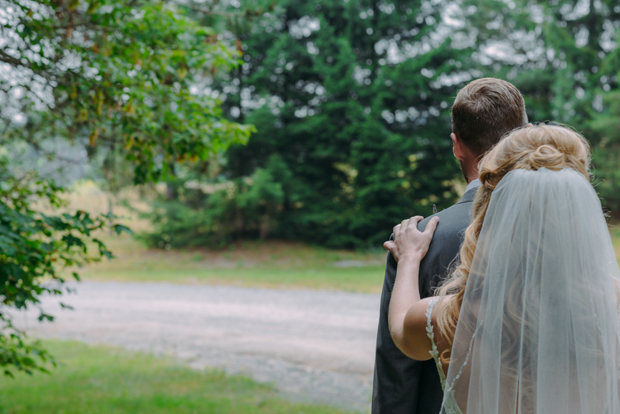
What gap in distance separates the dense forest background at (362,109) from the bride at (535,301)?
60.1ft

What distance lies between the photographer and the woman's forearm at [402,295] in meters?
1.71

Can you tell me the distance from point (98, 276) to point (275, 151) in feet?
30.0

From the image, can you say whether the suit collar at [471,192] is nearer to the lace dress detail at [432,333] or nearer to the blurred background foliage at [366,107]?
the lace dress detail at [432,333]

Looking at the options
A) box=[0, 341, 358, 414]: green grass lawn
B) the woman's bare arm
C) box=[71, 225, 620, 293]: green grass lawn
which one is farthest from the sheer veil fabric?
box=[71, 225, 620, 293]: green grass lawn

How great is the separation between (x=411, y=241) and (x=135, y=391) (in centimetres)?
506

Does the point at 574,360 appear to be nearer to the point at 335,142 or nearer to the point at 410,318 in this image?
the point at 410,318

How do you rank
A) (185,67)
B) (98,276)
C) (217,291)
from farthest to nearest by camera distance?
(98,276)
(217,291)
(185,67)

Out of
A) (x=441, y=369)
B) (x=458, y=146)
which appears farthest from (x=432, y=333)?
(x=458, y=146)

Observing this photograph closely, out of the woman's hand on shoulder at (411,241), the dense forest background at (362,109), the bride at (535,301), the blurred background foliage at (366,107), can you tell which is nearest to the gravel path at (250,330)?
the woman's hand on shoulder at (411,241)

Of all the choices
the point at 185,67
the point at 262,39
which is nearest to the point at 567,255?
the point at 185,67

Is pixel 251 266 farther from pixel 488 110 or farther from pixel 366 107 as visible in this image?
pixel 488 110

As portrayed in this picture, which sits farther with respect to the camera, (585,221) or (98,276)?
(98,276)

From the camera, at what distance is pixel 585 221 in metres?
1.61

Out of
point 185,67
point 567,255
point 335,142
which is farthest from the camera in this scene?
point 335,142
